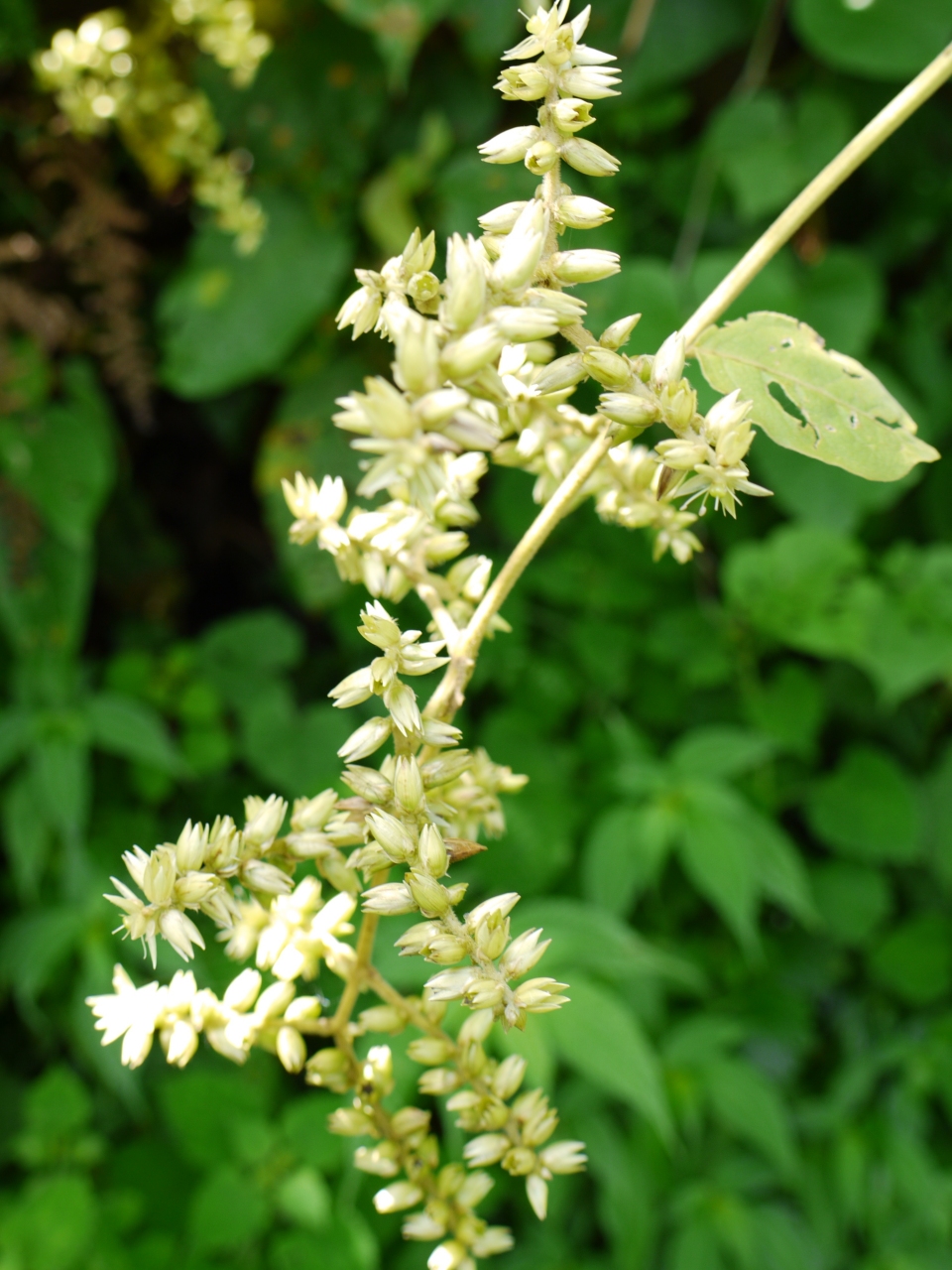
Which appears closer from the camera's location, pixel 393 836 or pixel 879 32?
pixel 393 836

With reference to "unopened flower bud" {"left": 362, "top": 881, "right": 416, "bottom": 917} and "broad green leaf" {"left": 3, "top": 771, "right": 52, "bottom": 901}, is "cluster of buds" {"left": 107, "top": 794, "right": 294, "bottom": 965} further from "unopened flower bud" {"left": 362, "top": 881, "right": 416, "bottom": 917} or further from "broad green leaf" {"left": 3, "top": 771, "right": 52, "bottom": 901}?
"broad green leaf" {"left": 3, "top": 771, "right": 52, "bottom": 901}

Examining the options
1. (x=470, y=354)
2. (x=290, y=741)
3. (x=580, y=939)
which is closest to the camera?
(x=470, y=354)

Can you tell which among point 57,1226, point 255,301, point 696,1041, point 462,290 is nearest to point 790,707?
point 696,1041

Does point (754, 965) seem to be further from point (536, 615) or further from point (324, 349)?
point (324, 349)

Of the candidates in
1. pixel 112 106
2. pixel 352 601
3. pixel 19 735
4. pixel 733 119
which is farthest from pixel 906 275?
pixel 19 735

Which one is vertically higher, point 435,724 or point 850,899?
point 435,724

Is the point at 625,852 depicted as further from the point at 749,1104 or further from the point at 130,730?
the point at 130,730

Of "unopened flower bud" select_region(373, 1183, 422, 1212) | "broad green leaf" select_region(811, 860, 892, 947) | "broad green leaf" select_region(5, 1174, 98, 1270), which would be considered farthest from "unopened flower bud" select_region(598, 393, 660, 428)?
"broad green leaf" select_region(811, 860, 892, 947)
